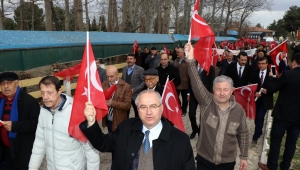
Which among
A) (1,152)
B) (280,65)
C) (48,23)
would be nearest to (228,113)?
(1,152)

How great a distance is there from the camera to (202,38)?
4.36m

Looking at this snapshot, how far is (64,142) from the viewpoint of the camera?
111 inches

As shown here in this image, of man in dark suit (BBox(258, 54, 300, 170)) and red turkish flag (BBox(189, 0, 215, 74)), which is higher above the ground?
red turkish flag (BBox(189, 0, 215, 74))

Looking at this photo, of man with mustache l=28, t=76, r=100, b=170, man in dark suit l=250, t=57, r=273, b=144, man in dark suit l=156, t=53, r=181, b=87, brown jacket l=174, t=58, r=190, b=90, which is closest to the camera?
man with mustache l=28, t=76, r=100, b=170

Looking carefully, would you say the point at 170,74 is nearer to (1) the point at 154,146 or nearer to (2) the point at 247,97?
(2) the point at 247,97

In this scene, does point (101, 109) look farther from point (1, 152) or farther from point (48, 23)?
point (48, 23)

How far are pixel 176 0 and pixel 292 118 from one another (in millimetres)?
34227

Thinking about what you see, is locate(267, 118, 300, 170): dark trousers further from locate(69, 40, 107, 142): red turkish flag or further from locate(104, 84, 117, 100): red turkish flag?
locate(69, 40, 107, 142): red turkish flag

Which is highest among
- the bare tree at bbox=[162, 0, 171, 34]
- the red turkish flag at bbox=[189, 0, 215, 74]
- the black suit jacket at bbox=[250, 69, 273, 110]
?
the bare tree at bbox=[162, 0, 171, 34]

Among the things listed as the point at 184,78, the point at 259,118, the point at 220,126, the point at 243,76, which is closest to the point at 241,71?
the point at 243,76

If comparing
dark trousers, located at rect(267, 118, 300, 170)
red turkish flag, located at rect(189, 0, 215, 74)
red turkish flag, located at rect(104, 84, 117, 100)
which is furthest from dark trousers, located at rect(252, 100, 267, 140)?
red turkish flag, located at rect(104, 84, 117, 100)

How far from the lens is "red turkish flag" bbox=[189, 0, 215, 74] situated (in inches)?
161

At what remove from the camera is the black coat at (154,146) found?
2.15 metres

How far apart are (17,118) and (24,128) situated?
0.60ft
